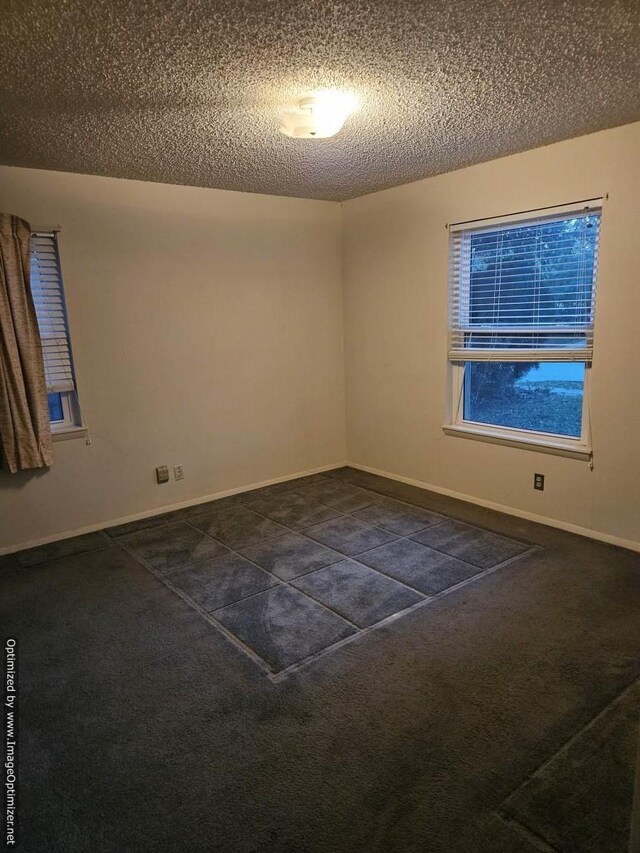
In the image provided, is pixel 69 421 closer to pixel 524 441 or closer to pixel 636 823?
pixel 524 441

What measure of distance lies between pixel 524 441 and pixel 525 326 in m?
0.77

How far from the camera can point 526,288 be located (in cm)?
356

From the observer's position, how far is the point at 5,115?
2.43 metres

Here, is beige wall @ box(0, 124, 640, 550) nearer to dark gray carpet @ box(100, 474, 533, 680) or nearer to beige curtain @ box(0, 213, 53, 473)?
beige curtain @ box(0, 213, 53, 473)

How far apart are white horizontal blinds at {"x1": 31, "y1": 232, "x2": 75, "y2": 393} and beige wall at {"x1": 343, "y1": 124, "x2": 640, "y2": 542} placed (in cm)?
237

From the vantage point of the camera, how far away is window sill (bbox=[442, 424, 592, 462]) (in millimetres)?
3363

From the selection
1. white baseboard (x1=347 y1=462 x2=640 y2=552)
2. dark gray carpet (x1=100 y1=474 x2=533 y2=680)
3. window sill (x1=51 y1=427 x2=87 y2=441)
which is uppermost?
window sill (x1=51 y1=427 x2=87 y2=441)

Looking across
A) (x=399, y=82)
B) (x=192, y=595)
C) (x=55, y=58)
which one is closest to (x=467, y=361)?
(x=399, y=82)

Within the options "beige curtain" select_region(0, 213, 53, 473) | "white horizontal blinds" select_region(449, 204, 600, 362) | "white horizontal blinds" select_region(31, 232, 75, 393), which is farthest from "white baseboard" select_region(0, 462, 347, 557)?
"white horizontal blinds" select_region(449, 204, 600, 362)

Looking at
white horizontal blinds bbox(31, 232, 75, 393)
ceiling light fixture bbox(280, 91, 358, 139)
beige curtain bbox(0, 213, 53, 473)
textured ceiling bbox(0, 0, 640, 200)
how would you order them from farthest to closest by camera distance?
white horizontal blinds bbox(31, 232, 75, 393) → beige curtain bbox(0, 213, 53, 473) → ceiling light fixture bbox(280, 91, 358, 139) → textured ceiling bbox(0, 0, 640, 200)

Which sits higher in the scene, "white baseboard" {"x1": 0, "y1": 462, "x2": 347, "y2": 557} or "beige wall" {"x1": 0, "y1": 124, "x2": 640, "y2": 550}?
"beige wall" {"x1": 0, "y1": 124, "x2": 640, "y2": 550}

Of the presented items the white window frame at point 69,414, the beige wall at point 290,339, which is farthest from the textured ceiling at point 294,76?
the white window frame at point 69,414

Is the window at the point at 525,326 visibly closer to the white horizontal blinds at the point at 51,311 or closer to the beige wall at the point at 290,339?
the beige wall at the point at 290,339

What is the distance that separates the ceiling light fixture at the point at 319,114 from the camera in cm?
236
